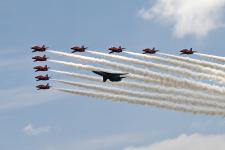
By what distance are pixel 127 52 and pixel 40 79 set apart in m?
34.2

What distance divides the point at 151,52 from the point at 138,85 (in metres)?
16.7

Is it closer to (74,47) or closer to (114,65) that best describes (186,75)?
(114,65)

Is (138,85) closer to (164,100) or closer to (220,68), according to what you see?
(164,100)

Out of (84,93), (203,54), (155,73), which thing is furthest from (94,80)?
(203,54)

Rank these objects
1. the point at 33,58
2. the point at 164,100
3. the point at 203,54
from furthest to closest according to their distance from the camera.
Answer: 1. the point at 33,58
2. the point at 203,54
3. the point at 164,100

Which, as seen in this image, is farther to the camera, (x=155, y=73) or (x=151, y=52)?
(x=151, y=52)

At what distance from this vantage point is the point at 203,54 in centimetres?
15912

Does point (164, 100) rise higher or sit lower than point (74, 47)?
lower

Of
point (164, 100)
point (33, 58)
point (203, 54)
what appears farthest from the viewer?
point (33, 58)

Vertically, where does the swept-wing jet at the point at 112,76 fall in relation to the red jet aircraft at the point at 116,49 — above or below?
below

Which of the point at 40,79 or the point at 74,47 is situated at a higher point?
the point at 74,47

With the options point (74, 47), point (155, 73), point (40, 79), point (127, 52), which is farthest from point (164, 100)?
point (40, 79)

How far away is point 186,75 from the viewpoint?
499 ft

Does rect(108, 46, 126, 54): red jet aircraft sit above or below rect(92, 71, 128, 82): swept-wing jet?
above
